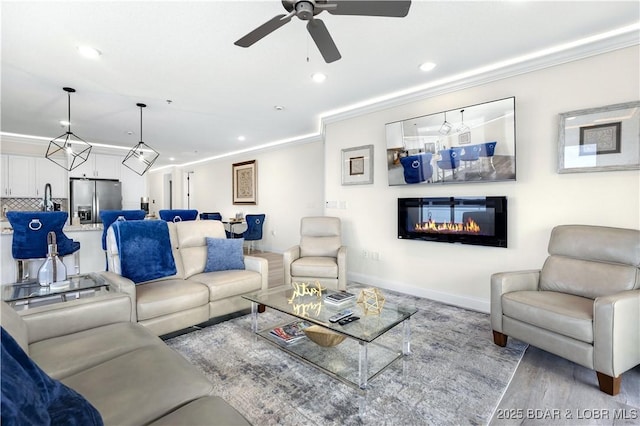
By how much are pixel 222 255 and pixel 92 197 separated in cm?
526

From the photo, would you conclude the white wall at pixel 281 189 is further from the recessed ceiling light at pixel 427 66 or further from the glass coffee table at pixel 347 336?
the glass coffee table at pixel 347 336

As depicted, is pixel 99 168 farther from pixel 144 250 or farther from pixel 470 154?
pixel 470 154

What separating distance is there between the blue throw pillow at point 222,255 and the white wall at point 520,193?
6.14 feet

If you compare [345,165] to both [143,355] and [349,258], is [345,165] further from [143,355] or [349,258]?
[143,355]

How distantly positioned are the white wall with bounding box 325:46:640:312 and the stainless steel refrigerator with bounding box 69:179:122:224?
19.5 feet

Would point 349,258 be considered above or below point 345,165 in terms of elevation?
below

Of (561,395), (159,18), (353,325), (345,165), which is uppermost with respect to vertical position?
(159,18)

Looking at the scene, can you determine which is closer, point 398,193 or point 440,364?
point 440,364

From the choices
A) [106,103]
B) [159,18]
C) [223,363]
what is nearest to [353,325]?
[223,363]

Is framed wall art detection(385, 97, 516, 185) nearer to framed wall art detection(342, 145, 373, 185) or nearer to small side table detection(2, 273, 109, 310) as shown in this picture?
framed wall art detection(342, 145, 373, 185)

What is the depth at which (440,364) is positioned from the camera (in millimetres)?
2139

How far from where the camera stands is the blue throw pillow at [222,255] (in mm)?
3139

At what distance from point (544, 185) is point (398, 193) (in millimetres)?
1559

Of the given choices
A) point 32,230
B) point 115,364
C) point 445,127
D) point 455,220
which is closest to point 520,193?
point 455,220
